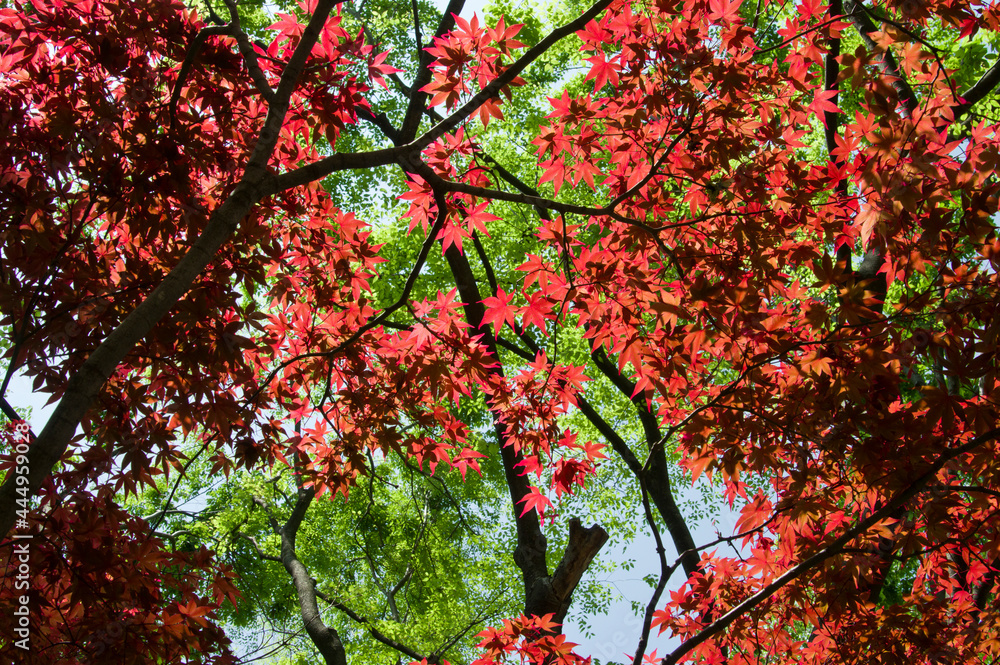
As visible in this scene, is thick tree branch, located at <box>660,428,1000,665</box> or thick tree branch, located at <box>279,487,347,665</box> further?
thick tree branch, located at <box>279,487,347,665</box>

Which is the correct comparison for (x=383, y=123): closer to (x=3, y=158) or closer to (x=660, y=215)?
(x=660, y=215)

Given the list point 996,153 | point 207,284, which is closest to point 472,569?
point 207,284

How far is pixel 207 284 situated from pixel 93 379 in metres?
0.75

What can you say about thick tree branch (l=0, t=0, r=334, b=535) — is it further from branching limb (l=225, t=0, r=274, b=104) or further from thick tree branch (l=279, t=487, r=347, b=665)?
thick tree branch (l=279, t=487, r=347, b=665)

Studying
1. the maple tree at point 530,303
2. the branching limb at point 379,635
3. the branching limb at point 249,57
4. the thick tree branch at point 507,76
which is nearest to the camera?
the maple tree at point 530,303

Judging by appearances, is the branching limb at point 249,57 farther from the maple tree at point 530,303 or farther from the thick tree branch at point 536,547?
the thick tree branch at point 536,547

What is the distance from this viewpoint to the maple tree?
216 cm

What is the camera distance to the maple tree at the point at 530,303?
216 cm

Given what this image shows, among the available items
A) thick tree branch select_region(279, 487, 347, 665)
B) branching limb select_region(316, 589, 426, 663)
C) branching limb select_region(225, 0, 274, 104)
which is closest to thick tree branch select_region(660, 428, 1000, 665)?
branching limb select_region(225, 0, 274, 104)

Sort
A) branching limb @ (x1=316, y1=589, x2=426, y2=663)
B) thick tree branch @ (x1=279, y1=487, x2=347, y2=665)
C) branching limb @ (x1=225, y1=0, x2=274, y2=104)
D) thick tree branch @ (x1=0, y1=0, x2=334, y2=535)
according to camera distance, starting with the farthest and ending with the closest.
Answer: branching limb @ (x1=316, y1=589, x2=426, y2=663)
thick tree branch @ (x1=279, y1=487, x2=347, y2=665)
branching limb @ (x1=225, y1=0, x2=274, y2=104)
thick tree branch @ (x1=0, y1=0, x2=334, y2=535)

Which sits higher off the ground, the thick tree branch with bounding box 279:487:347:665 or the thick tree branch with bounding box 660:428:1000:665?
the thick tree branch with bounding box 279:487:347:665
